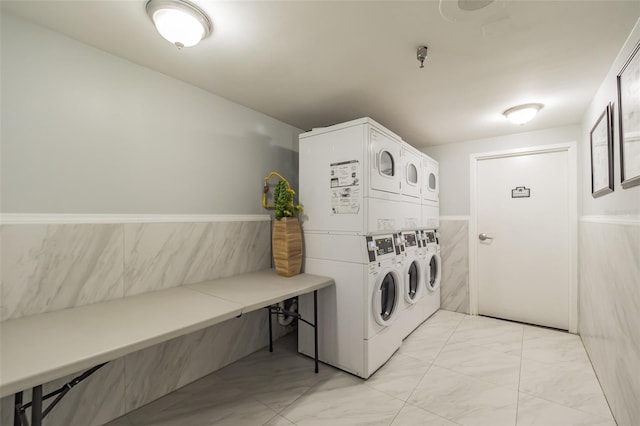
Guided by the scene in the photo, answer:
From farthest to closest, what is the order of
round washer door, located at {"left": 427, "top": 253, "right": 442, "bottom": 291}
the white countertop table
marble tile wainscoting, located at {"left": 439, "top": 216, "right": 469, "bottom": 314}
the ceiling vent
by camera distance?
marble tile wainscoting, located at {"left": 439, "top": 216, "right": 469, "bottom": 314}
round washer door, located at {"left": 427, "top": 253, "right": 442, "bottom": 291}
the ceiling vent
the white countertop table

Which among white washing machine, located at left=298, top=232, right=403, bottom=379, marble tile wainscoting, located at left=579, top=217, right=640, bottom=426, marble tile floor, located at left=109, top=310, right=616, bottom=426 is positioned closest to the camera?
marble tile wainscoting, located at left=579, top=217, right=640, bottom=426

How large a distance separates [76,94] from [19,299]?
1194 millimetres

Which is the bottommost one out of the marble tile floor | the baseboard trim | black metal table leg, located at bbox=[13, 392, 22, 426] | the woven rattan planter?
the marble tile floor

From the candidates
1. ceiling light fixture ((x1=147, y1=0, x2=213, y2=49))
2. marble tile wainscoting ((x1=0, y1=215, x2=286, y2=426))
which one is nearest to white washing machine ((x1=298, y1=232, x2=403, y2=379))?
marble tile wainscoting ((x1=0, y1=215, x2=286, y2=426))

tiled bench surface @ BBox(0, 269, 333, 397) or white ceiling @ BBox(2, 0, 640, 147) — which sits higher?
white ceiling @ BBox(2, 0, 640, 147)

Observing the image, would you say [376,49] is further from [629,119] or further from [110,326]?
[110,326]

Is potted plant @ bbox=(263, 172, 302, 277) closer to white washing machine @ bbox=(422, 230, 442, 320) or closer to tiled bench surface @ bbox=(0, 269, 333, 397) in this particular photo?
tiled bench surface @ bbox=(0, 269, 333, 397)

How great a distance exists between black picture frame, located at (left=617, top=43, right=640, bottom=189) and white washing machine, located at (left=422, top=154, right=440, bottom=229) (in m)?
1.74

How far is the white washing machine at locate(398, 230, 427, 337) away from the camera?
9.02 feet

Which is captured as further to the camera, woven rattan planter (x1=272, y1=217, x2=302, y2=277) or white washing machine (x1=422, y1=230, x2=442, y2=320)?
white washing machine (x1=422, y1=230, x2=442, y2=320)

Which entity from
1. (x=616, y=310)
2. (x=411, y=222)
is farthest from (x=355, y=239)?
(x=616, y=310)

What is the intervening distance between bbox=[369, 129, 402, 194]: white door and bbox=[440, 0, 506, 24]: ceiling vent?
3.05 ft

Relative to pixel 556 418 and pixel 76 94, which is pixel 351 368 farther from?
pixel 76 94

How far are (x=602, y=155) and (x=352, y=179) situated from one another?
1.84 m
